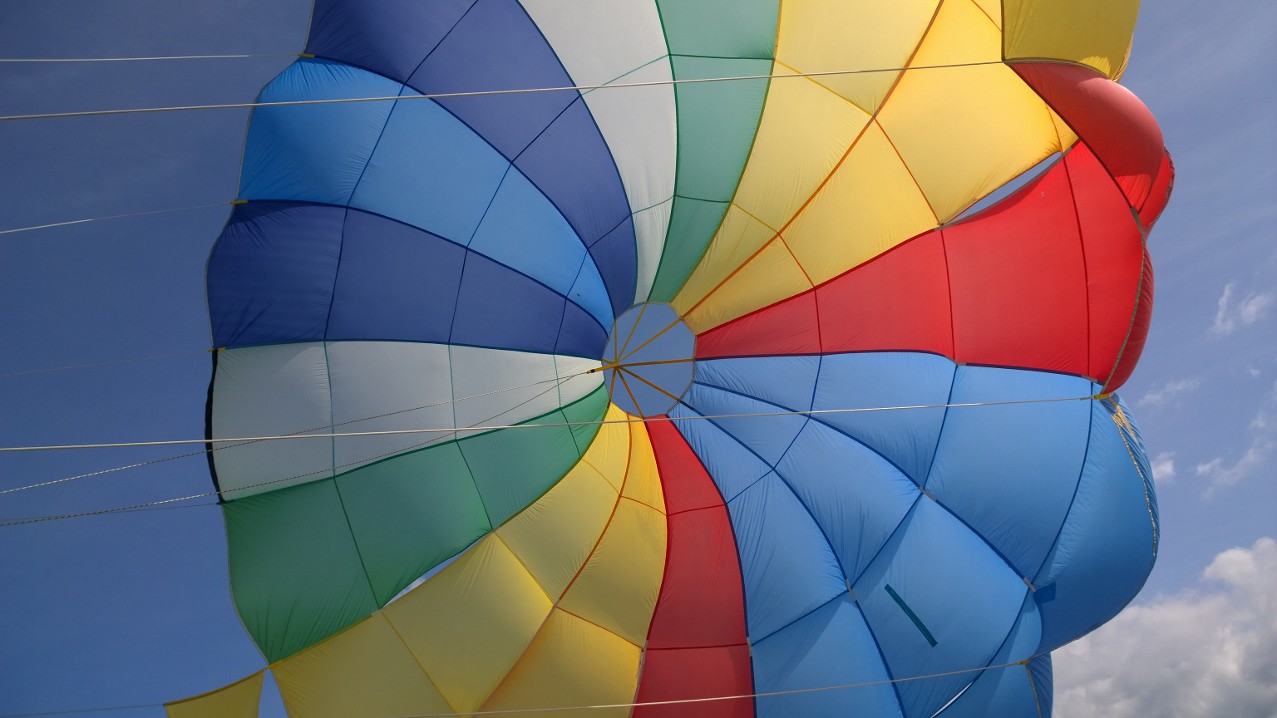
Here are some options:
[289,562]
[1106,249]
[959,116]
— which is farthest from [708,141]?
[289,562]

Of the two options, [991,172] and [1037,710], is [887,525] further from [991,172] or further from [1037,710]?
[991,172]

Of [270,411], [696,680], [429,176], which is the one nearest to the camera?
[270,411]

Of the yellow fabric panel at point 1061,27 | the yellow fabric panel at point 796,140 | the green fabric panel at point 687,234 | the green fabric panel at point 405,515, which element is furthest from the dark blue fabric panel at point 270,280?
the yellow fabric panel at point 1061,27

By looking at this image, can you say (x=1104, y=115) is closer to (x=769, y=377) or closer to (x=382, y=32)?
(x=769, y=377)

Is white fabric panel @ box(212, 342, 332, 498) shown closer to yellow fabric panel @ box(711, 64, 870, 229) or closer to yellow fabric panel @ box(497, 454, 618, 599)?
yellow fabric panel @ box(497, 454, 618, 599)

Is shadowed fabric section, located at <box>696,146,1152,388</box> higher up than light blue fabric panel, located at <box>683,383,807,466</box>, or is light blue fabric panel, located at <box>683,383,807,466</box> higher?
shadowed fabric section, located at <box>696,146,1152,388</box>

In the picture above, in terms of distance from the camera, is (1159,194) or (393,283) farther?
(1159,194)

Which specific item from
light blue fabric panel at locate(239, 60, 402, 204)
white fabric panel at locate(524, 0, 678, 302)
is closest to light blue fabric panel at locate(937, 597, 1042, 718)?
white fabric panel at locate(524, 0, 678, 302)
